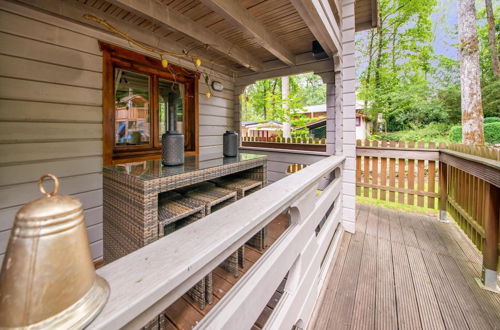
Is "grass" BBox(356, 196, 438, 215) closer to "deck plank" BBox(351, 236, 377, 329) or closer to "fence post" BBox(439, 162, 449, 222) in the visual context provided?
"fence post" BBox(439, 162, 449, 222)

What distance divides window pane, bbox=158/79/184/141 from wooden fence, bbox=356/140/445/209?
2.95 meters

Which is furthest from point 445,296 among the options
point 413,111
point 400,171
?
point 413,111

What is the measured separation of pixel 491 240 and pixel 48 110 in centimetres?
357

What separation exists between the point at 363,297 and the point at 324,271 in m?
0.30

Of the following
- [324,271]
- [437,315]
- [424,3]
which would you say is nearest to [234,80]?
[324,271]

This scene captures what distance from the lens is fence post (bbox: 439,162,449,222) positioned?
9.34 feet

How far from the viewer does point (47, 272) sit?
0.28 m

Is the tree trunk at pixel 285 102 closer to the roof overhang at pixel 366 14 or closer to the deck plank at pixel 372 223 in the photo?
the roof overhang at pixel 366 14

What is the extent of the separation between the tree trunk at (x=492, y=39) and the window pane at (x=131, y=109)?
12.7 meters

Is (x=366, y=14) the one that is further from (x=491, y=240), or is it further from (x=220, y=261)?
(x=220, y=261)

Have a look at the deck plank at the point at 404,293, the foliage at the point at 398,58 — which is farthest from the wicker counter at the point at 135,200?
the foliage at the point at 398,58

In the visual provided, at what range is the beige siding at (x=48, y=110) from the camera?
1.60 metres

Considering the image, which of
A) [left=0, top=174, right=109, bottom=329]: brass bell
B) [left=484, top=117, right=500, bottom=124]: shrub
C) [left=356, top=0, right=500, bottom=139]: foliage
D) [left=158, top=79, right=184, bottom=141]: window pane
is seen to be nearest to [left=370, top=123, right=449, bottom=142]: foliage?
[left=356, top=0, right=500, bottom=139]: foliage

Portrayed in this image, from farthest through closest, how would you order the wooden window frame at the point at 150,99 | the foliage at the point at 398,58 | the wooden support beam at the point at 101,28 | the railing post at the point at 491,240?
the foliage at the point at 398,58 < the wooden window frame at the point at 150,99 < the wooden support beam at the point at 101,28 < the railing post at the point at 491,240
